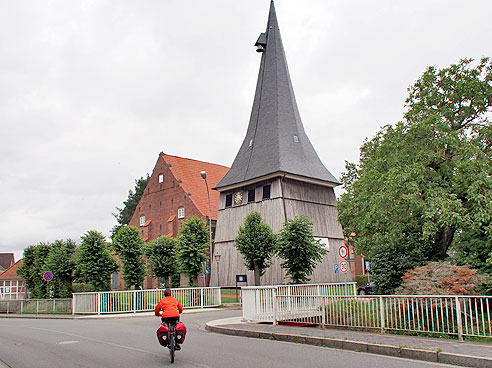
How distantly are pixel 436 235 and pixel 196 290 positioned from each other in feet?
43.6

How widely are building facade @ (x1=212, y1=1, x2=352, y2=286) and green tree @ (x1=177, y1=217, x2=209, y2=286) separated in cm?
592

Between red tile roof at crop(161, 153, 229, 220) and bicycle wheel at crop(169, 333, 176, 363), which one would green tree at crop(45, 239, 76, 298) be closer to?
red tile roof at crop(161, 153, 229, 220)

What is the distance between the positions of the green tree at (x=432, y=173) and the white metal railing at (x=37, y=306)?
17791 millimetres

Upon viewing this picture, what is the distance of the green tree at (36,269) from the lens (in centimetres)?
3803

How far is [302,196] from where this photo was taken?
3838cm

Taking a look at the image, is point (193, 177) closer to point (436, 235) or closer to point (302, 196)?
point (302, 196)

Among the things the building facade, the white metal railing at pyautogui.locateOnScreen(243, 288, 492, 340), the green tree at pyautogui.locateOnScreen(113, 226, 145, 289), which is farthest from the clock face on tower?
the white metal railing at pyautogui.locateOnScreen(243, 288, 492, 340)

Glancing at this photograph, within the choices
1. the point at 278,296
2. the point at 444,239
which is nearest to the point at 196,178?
the point at 444,239

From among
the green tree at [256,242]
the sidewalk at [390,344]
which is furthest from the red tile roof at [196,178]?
the sidewalk at [390,344]

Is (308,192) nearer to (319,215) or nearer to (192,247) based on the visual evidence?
(319,215)

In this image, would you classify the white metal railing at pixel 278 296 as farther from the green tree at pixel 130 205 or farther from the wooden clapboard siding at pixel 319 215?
the green tree at pixel 130 205

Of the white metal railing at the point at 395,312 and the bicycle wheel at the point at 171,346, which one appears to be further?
the white metal railing at the point at 395,312

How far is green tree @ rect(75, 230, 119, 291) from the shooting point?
96.1 feet

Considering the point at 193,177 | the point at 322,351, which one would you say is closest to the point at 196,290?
the point at 322,351
